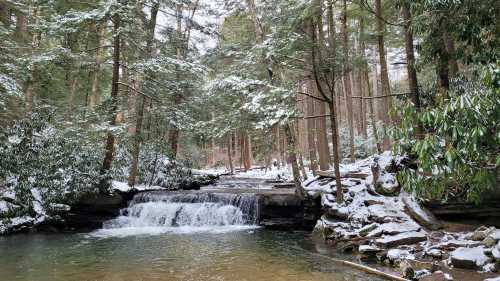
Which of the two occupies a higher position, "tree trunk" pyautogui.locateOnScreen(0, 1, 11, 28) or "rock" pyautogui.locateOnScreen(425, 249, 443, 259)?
"tree trunk" pyautogui.locateOnScreen(0, 1, 11, 28)

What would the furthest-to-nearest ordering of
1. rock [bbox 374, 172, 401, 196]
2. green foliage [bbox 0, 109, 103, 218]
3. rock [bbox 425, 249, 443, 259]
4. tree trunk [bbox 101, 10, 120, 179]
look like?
tree trunk [bbox 101, 10, 120, 179]
green foliage [bbox 0, 109, 103, 218]
rock [bbox 374, 172, 401, 196]
rock [bbox 425, 249, 443, 259]

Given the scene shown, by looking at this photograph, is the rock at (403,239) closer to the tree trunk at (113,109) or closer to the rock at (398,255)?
the rock at (398,255)

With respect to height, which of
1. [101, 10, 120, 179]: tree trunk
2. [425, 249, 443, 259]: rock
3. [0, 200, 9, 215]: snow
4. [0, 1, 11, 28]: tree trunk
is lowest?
[425, 249, 443, 259]: rock

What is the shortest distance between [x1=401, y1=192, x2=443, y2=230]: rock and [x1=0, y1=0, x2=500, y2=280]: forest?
61mm

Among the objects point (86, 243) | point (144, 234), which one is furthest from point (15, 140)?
point (144, 234)

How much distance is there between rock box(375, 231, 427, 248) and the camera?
24.0ft

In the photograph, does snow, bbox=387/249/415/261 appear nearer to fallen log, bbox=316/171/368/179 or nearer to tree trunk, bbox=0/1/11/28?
fallen log, bbox=316/171/368/179

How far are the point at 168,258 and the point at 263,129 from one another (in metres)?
5.22

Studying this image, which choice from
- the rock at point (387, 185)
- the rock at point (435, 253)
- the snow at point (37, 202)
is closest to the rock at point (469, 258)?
the rock at point (435, 253)

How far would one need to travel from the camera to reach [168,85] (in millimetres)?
15102

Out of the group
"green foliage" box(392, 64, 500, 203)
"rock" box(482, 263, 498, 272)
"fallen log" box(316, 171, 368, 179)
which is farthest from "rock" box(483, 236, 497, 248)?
"fallen log" box(316, 171, 368, 179)

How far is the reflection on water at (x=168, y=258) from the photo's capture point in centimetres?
672

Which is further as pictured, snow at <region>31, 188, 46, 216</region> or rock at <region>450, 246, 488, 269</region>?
snow at <region>31, 188, 46, 216</region>

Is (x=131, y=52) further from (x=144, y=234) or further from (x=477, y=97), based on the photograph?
(x=477, y=97)
